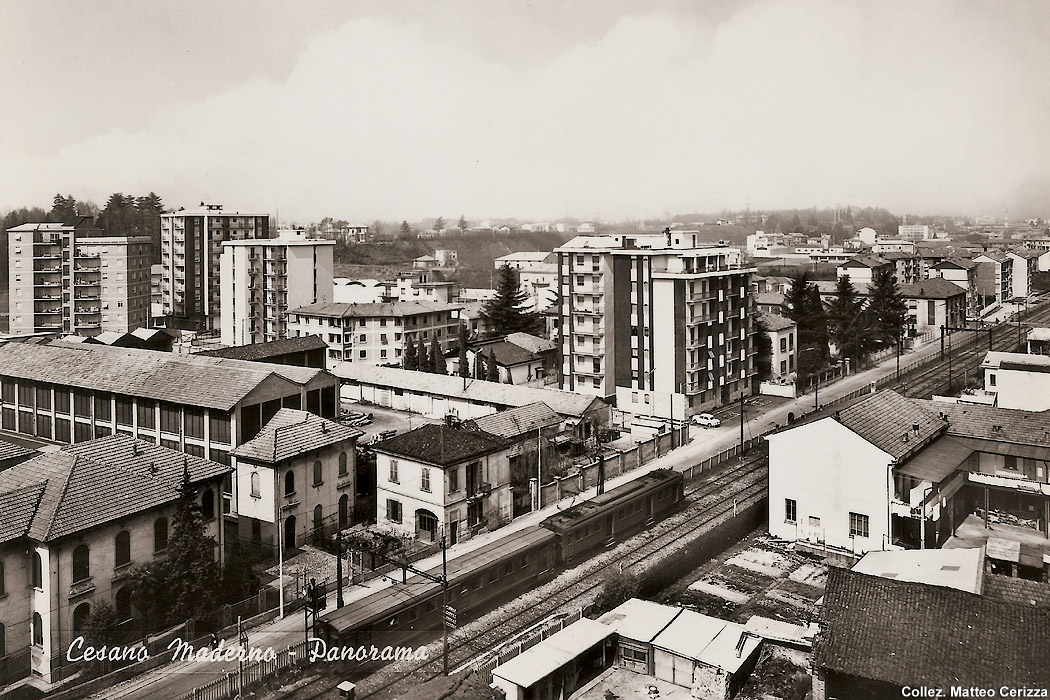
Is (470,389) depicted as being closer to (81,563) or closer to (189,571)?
(189,571)

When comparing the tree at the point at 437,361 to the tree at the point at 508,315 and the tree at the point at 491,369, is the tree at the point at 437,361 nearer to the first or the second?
the tree at the point at 491,369

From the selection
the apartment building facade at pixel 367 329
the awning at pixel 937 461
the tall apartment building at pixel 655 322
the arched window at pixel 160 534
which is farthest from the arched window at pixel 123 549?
the apartment building facade at pixel 367 329

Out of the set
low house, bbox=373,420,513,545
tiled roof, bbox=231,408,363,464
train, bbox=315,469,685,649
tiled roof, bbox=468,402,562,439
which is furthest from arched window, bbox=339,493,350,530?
train, bbox=315,469,685,649

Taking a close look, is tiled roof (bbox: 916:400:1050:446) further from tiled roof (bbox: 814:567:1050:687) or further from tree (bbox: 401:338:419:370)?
tree (bbox: 401:338:419:370)

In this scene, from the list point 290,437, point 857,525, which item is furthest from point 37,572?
point 857,525

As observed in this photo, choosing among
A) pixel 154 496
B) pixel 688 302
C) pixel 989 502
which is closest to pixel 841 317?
pixel 688 302

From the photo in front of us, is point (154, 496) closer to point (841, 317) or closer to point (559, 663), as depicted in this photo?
point (559, 663)
